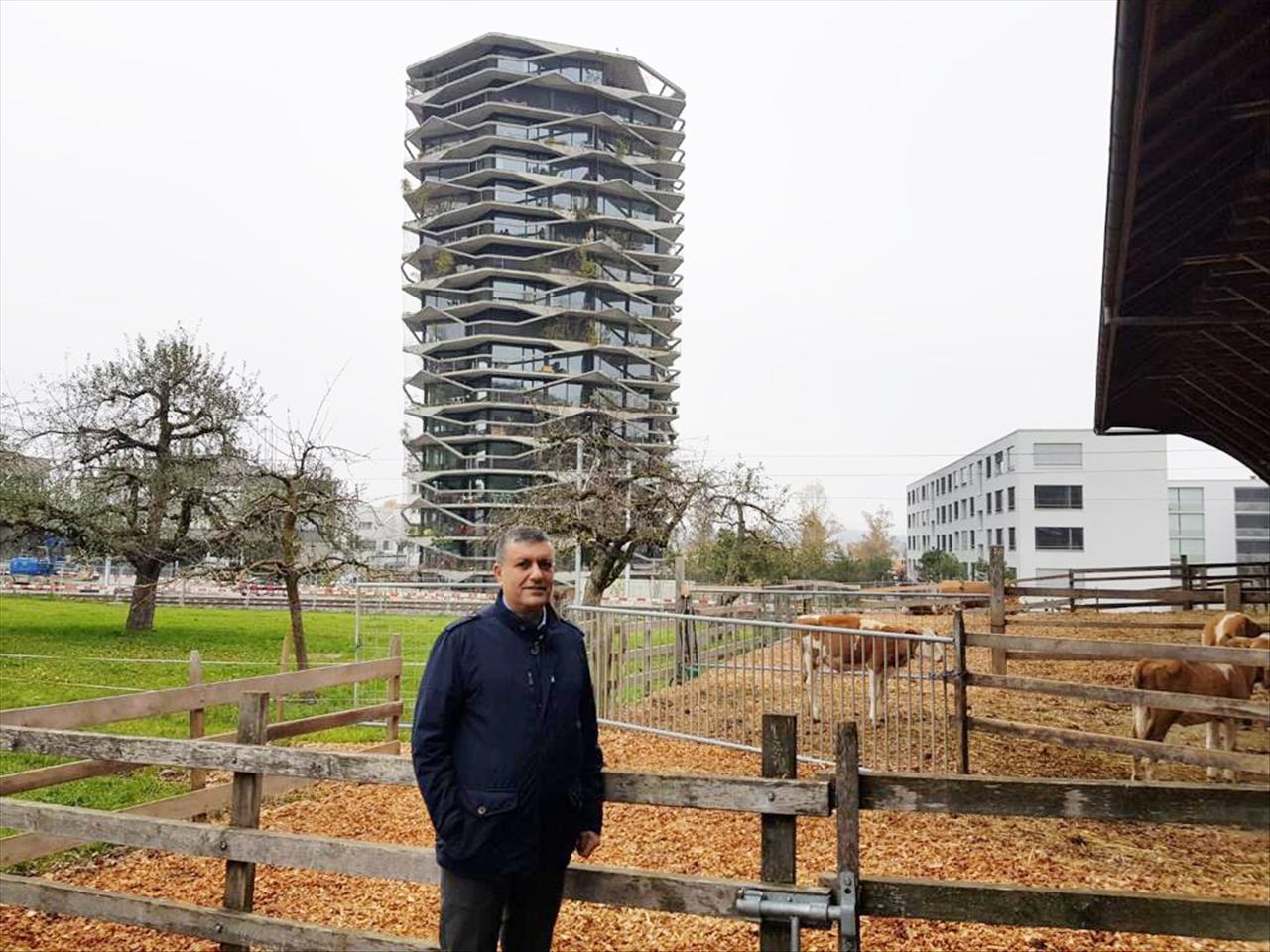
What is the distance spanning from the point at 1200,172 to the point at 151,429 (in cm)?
2613

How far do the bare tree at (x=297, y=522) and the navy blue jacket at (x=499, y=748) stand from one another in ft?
31.9

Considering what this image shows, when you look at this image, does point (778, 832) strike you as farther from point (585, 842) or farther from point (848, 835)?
point (585, 842)

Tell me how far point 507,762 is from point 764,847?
1.06 m

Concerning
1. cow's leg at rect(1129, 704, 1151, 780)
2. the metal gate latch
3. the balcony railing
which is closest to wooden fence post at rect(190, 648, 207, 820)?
the metal gate latch

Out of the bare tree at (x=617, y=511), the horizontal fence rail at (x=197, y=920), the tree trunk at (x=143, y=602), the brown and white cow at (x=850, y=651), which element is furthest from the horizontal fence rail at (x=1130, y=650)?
the tree trunk at (x=143, y=602)

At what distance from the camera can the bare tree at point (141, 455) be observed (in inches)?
936

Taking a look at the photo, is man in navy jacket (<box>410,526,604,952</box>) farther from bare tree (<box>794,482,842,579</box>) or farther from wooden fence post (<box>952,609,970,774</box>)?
bare tree (<box>794,482,842,579</box>)

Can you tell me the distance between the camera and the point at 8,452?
23359mm

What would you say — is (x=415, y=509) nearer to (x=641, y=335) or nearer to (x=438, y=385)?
(x=438, y=385)

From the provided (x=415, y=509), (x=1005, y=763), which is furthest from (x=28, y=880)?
(x=415, y=509)

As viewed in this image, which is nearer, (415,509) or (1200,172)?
(1200,172)

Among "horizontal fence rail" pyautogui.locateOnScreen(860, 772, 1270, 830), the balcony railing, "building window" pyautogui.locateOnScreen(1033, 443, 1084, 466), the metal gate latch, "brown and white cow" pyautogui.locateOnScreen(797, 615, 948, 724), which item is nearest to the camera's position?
"horizontal fence rail" pyautogui.locateOnScreen(860, 772, 1270, 830)

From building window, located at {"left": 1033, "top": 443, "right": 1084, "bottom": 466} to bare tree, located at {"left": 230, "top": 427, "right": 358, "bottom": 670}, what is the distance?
5095 centimetres

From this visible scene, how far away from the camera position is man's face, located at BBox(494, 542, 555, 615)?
325cm
